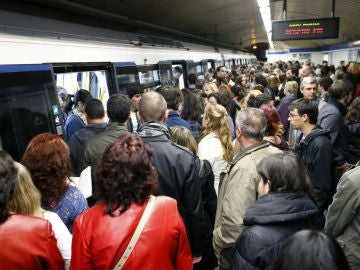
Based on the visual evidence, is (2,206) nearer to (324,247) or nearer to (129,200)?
(129,200)

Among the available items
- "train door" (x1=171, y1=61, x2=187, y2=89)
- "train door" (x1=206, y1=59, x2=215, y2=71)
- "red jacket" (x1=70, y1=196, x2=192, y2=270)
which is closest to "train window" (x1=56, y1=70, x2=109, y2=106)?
"train door" (x1=171, y1=61, x2=187, y2=89)

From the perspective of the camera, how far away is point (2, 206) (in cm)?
167

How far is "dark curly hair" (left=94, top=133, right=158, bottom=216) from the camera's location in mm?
1712

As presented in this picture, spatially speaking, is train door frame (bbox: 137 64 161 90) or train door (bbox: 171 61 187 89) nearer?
train door frame (bbox: 137 64 161 90)

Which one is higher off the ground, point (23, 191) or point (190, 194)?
point (23, 191)

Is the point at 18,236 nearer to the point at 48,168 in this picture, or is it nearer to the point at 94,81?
the point at 48,168

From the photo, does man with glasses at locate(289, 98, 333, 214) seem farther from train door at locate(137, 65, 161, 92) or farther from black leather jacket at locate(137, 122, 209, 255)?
train door at locate(137, 65, 161, 92)

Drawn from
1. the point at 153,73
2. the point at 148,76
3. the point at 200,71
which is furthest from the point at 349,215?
the point at 200,71

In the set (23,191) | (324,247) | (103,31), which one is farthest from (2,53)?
(103,31)

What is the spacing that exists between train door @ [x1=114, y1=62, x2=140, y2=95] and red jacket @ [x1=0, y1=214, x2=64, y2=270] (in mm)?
4675

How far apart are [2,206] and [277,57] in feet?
138

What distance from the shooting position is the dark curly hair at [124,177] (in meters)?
1.71

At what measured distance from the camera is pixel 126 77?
666cm

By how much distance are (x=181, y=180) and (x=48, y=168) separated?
0.85 m
